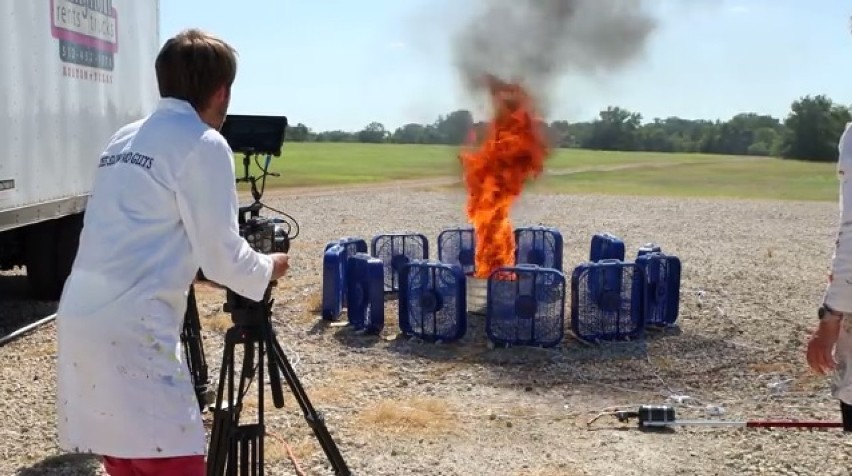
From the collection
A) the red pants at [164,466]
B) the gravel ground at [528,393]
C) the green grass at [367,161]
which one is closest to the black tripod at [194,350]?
the gravel ground at [528,393]

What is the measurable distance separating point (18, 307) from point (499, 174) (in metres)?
5.20

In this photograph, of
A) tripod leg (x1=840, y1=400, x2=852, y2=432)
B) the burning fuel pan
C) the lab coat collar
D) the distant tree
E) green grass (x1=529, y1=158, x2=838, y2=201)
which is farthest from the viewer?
the distant tree

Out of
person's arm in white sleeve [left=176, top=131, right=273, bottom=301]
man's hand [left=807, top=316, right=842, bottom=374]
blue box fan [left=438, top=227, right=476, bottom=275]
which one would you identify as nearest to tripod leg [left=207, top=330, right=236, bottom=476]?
person's arm in white sleeve [left=176, top=131, right=273, bottom=301]

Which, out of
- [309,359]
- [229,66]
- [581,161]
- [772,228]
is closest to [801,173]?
[581,161]

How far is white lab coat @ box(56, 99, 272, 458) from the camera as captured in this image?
2705mm

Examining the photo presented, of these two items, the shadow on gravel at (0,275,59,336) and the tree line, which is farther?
the tree line

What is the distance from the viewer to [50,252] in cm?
958

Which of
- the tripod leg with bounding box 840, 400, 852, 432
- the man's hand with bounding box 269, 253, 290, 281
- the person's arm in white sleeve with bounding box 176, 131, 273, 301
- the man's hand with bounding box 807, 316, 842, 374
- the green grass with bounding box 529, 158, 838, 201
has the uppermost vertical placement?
the person's arm in white sleeve with bounding box 176, 131, 273, 301

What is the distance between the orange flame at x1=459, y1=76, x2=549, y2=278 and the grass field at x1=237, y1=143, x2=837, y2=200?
62.0 ft

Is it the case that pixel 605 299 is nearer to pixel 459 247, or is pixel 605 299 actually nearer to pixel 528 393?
pixel 528 393

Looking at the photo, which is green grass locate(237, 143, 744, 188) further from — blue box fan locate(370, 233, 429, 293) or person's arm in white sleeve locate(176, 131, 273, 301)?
person's arm in white sleeve locate(176, 131, 273, 301)

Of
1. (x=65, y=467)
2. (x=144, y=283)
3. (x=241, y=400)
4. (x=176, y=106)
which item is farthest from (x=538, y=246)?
(x=144, y=283)

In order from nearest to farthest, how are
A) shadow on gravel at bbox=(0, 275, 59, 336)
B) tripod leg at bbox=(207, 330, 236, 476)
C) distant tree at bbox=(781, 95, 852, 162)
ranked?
tripod leg at bbox=(207, 330, 236, 476) → shadow on gravel at bbox=(0, 275, 59, 336) → distant tree at bbox=(781, 95, 852, 162)

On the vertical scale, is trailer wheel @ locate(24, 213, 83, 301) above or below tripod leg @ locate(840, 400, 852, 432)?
below
